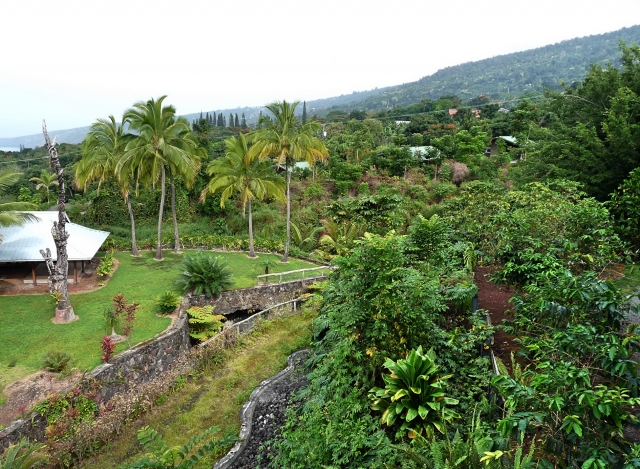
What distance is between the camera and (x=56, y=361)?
28.8ft

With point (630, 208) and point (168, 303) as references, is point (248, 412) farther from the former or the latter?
point (630, 208)

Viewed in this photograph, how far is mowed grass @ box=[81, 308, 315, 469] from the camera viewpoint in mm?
8273

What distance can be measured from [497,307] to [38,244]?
1401 cm

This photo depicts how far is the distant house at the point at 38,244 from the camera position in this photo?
12500 mm

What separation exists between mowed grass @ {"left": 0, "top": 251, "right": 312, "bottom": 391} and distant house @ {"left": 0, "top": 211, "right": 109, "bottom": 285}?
1.22 m

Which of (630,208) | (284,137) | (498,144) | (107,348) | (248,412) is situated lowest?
(248,412)

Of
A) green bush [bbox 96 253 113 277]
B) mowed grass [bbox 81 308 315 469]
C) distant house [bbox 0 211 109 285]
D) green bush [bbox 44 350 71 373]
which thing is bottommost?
mowed grass [bbox 81 308 315 469]

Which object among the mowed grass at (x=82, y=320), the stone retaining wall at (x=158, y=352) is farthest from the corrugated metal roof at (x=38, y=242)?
the stone retaining wall at (x=158, y=352)

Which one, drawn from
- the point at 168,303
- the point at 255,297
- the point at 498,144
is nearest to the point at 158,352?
the point at 168,303

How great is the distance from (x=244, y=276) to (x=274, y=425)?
26.2 ft

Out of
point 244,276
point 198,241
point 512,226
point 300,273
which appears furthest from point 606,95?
point 198,241

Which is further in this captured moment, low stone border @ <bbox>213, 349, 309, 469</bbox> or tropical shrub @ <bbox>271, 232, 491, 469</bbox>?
low stone border @ <bbox>213, 349, 309, 469</bbox>

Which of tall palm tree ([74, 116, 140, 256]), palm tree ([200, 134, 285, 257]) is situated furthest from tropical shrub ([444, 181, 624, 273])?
tall palm tree ([74, 116, 140, 256])

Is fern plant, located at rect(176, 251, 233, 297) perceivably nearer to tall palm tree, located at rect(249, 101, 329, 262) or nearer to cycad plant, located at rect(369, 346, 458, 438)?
tall palm tree, located at rect(249, 101, 329, 262)
